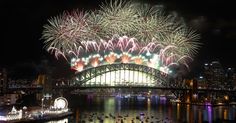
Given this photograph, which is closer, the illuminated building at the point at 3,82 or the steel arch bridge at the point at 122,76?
the illuminated building at the point at 3,82

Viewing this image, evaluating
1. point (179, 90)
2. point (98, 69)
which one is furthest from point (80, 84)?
point (179, 90)

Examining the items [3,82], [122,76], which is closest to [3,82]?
[3,82]

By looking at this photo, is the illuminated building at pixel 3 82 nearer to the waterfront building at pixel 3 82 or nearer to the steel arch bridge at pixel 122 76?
the waterfront building at pixel 3 82

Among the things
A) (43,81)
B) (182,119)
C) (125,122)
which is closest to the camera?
(125,122)

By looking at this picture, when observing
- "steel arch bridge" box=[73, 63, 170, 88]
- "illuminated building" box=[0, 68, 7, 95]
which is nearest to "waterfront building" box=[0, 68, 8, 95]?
"illuminated building" box=[0, 68, 7, 95]

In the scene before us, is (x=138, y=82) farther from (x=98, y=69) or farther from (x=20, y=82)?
(x=20, y=82)

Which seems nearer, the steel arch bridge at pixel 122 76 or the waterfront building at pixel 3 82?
the waterfront building at pixel 3 82

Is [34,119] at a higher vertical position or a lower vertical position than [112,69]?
lower

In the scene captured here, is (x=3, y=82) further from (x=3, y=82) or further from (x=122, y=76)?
(x=122, y=76)

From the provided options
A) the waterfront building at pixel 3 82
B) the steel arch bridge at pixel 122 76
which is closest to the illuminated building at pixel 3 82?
the waterfront building at pixel 3 82
